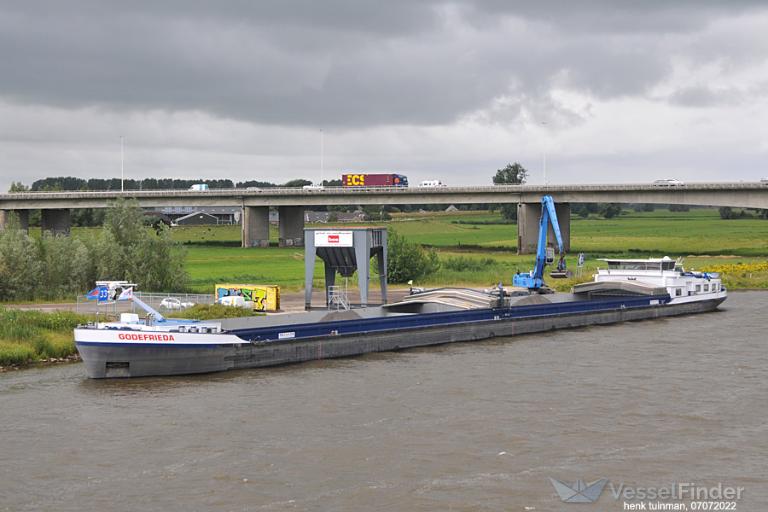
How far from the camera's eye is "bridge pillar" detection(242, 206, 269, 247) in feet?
462

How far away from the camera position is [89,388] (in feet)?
130

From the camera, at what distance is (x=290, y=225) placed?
146 meters

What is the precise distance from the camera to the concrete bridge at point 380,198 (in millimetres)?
114875

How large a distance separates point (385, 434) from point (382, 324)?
1917 centimetres

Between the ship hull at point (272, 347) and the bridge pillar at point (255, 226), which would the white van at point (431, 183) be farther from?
the ship hull at point (272, 347)

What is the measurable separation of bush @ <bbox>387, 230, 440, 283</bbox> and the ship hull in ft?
92.6

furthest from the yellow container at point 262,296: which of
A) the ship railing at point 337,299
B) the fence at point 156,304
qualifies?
the ship railing at point 337,299

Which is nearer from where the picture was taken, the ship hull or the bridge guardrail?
the ship hull

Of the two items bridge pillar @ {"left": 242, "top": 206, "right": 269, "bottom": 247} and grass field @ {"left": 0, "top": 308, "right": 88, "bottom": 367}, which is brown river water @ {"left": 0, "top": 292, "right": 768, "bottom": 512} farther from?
bridge pillar @ {"left": 242, "top": 206, "right": 269, "bottom": 247}

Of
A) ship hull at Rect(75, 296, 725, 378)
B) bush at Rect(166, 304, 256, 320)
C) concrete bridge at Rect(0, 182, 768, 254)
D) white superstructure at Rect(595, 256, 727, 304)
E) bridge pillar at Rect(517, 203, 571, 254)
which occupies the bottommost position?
ship hull at Rect(75, 296, 725, 378)

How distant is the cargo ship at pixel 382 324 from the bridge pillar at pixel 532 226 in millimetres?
48010

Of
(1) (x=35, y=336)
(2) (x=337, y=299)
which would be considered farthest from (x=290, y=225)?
(1) (x=35, y=336)

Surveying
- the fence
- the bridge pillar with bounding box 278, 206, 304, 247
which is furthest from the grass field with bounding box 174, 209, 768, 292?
the fence

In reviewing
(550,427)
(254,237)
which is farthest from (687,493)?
(254,237)
